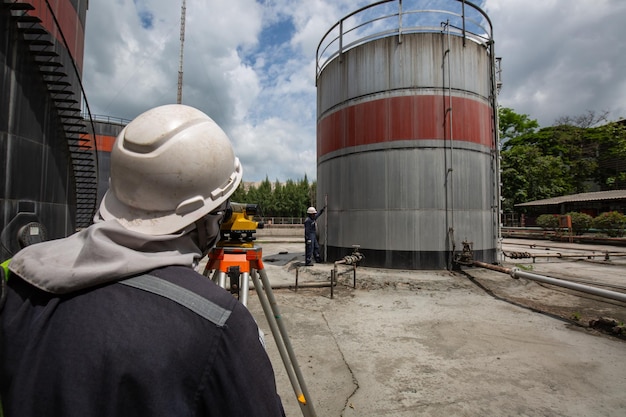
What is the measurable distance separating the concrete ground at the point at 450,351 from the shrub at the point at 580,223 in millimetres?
19061

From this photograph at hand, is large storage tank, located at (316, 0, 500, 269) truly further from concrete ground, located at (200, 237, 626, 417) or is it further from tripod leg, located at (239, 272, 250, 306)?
tripod leg, located at (239, 272, 250, 306)

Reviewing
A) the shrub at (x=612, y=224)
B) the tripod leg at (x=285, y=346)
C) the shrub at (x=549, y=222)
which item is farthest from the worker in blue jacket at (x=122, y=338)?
the shrub at (x=549, y=222)

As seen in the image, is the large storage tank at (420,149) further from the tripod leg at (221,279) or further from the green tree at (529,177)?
the green tree at (529,177)

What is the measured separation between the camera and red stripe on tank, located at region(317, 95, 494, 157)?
10195mm

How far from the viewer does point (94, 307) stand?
88 centimetres

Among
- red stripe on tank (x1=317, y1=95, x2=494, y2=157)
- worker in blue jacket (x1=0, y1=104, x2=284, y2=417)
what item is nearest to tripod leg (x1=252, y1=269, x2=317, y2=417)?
worker in blue jacket (x1=0, y1=104, x2=284, y2=417)

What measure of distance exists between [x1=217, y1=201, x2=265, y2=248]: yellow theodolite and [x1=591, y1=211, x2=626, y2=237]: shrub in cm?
2694

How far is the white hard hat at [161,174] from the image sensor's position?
1191mm

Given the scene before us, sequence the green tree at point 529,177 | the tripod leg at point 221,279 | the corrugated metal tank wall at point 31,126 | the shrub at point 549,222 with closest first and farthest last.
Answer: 1. the tripod leg at point 221,279
2. the corrugated metal tank wall at point 31,126
3. the shrub at point 549,222
4. the green tree at point 529,177

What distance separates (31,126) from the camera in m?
7.36

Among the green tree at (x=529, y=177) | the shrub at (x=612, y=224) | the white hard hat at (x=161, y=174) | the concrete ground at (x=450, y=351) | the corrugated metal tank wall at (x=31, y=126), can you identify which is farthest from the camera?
the green tree at (x=529, y=177)

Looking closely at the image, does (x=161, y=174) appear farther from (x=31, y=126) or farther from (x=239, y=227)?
(x=31, y=126)

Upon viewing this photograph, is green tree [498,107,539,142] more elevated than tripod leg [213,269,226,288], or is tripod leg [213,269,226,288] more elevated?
green tree [498,107,539,142]

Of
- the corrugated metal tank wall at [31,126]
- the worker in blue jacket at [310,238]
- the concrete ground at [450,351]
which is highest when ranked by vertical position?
the corrugated metal tank wall at [31,126]
